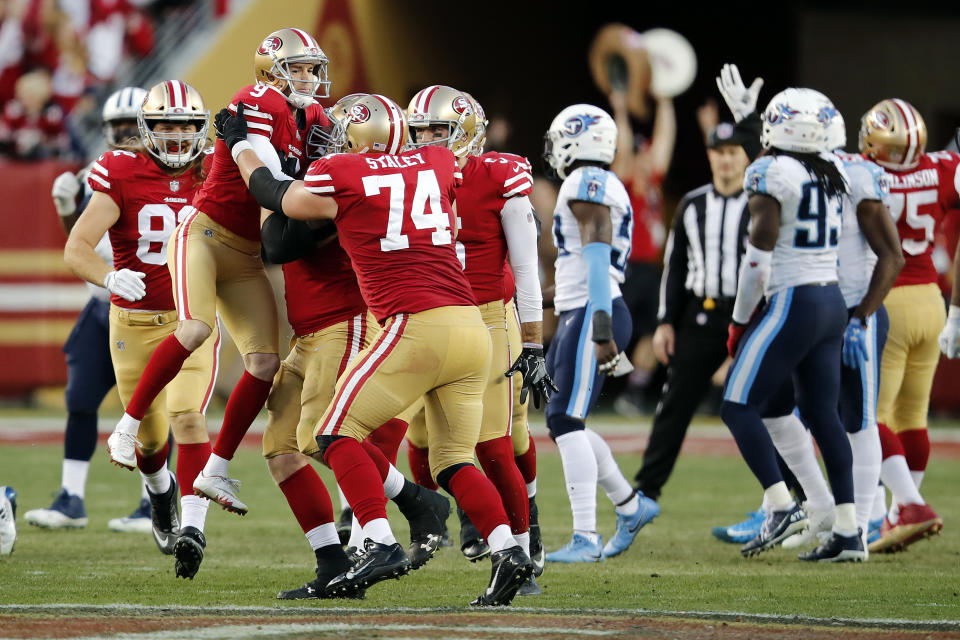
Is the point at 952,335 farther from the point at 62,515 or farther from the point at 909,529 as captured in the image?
the point at 62,515

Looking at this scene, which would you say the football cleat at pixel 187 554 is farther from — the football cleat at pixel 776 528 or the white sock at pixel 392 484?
the football cleat at pixel 776 528

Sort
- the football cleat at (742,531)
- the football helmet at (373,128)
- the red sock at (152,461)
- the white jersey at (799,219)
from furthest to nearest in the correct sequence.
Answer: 1. the football cleat at (742,531)
2. the red sock at (152,461)
3. the white jersey at (799,219)
4. the football helmet at (373,128)

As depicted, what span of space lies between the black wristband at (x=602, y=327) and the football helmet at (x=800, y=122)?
978 millimetres

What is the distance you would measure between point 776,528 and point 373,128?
2560mm

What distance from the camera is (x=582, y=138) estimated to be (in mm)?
6320

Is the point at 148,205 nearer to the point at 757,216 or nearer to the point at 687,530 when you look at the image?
the point at 757,216

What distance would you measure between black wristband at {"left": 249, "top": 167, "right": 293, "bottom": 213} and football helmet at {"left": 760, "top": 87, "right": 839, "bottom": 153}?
2.15m

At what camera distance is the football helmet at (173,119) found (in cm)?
592

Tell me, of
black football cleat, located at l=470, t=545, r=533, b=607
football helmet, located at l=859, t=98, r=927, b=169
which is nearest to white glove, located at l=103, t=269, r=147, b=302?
black football cleat, located at l=470, t=545, r=533, b=607

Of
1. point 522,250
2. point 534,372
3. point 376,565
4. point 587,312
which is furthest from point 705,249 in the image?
point 376,565

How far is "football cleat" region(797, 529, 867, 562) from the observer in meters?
6.11

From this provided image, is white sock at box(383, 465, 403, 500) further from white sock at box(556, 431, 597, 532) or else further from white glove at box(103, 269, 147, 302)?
white glove at box(103, 269, 147, 302)

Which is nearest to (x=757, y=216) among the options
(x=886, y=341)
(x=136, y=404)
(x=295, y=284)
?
(x=886, y=341)

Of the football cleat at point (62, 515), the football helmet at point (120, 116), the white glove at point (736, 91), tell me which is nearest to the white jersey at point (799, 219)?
the white glove at point (736, 91)
